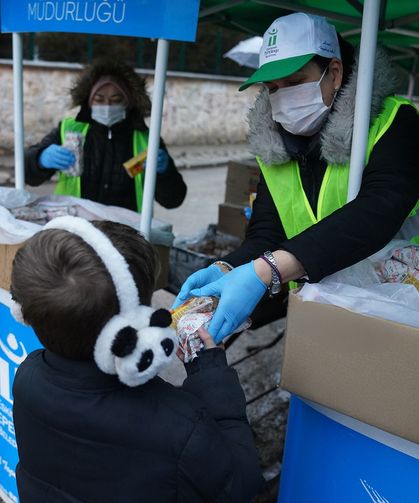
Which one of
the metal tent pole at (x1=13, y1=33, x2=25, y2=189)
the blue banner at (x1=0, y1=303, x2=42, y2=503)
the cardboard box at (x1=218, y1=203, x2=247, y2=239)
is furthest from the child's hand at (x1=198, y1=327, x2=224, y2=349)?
the cardboard box at (x1=218, y1=203, x2=247, y2=239)

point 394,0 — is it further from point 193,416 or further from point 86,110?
point 193,416

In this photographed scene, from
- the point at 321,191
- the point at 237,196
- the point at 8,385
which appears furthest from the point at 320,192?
the point at 237,196

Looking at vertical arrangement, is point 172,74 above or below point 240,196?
above

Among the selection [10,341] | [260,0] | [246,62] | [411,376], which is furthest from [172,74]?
[411,376]

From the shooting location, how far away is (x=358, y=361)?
1.24m

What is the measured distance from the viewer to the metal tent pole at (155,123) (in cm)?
178

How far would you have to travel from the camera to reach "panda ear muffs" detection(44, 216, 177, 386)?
3.08ft

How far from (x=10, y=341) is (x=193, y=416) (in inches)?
44.8

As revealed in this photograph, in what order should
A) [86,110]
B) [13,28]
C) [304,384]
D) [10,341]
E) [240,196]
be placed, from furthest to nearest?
[240,196]
[86,110]
[13,28]
[10,341]
[304,384]

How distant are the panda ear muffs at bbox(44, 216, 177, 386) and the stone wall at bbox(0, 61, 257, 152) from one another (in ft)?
26.4

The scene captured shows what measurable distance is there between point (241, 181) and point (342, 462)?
2.63 metres

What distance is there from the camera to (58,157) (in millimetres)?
2693

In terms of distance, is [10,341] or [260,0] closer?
[10,341]

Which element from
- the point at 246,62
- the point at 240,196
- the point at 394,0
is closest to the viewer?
the point at 394,0
